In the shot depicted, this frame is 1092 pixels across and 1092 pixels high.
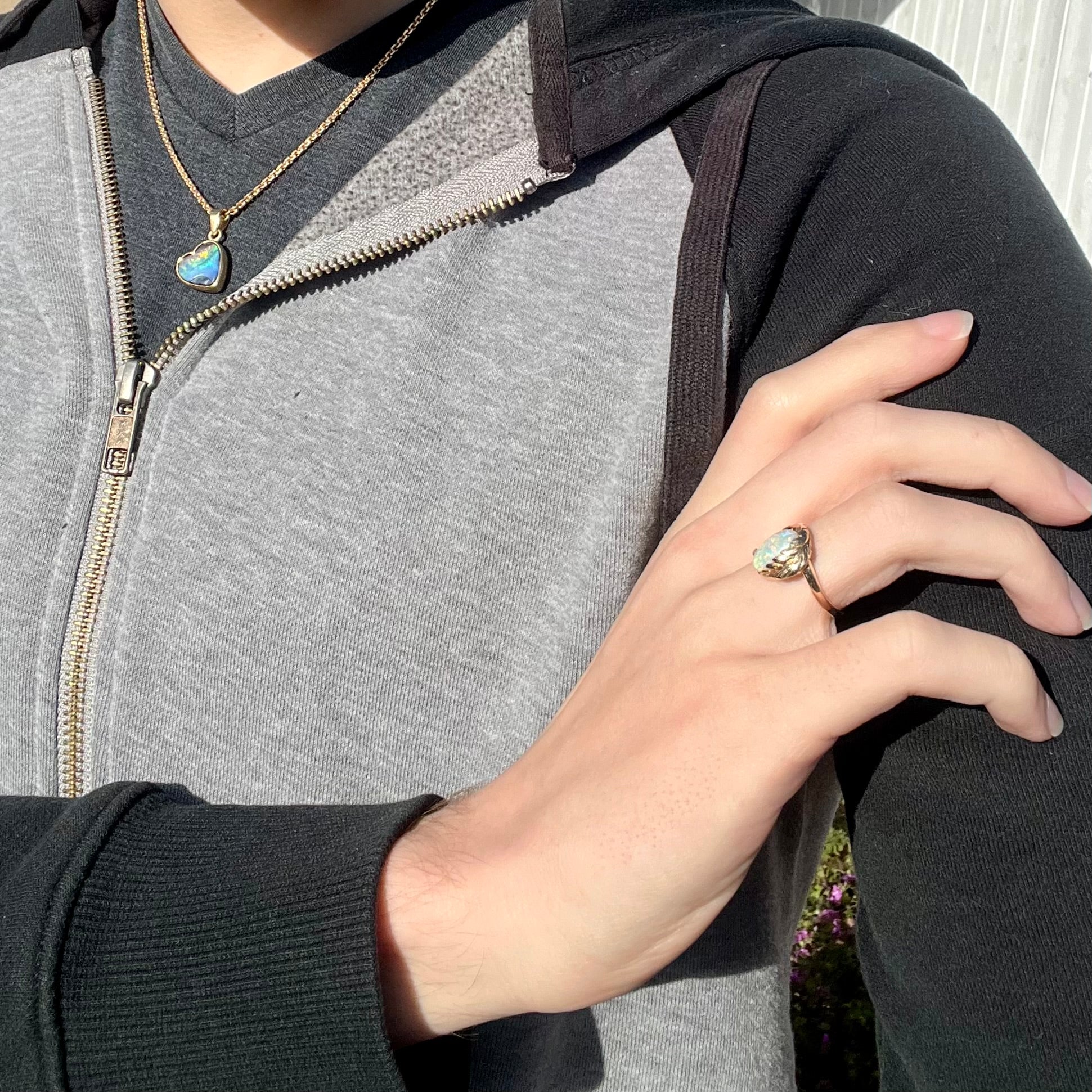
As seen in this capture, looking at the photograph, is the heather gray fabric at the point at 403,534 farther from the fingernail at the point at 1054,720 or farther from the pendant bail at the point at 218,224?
the fingernail at the point at 1054,720

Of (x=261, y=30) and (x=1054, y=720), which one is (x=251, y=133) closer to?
(x=261, y=30)

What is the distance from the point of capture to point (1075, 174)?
16.0 feet

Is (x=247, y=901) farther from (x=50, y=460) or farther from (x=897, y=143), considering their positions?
(x=897, y=143)

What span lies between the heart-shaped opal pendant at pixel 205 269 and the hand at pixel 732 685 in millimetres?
614

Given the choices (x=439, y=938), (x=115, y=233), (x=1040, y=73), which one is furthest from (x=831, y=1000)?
(x=1040, y=73)

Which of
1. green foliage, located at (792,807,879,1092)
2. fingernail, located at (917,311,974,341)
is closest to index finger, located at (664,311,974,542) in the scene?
fingernail, located at (917,311,974,341)

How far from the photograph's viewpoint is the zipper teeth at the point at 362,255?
1090 millimetres

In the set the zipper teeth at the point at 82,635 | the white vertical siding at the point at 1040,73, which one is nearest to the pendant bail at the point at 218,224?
the zipper teeth at the point at 82,635

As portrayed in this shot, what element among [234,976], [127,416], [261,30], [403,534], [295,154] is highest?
[261,30]

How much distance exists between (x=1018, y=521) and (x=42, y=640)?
946 millimetres

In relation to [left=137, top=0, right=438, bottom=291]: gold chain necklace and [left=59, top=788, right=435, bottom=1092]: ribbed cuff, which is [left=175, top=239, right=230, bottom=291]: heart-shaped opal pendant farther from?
[left=59, top=788, right=435, bottom=1092]: ribbed cuff

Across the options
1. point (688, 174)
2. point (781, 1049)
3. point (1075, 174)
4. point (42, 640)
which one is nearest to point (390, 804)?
point (42, 640)

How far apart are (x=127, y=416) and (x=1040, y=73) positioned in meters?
5.17

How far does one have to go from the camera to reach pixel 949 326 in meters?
0.85
